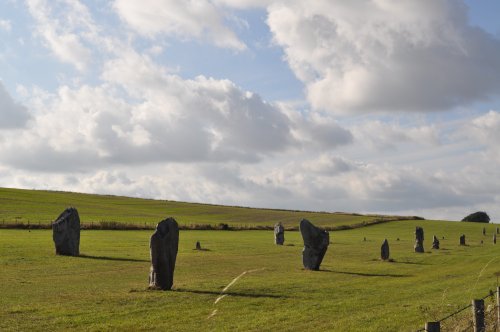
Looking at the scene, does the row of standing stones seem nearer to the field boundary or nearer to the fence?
the fence

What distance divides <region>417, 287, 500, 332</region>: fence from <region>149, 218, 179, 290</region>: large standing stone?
1220 centimetres

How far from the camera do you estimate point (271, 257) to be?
45125mm

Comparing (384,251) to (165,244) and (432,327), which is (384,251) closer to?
(165,244)

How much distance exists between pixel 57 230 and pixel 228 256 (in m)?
11.3

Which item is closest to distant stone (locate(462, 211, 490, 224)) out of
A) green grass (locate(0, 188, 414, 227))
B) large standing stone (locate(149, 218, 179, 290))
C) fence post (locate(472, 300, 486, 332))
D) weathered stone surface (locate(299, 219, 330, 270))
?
green grass (locate(0, 188, 414, 227))

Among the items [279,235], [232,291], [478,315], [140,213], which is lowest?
[232,291]

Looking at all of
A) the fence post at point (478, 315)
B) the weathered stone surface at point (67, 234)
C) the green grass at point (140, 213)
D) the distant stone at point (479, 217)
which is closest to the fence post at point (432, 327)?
the fence post at point (478, 315)

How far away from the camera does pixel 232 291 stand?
27734 mm

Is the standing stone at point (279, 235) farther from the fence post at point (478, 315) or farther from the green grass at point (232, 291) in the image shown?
the fence post at point (478, 315)

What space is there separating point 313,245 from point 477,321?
79.2 ft

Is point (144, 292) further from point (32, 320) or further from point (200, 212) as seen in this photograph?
point (200, 212)

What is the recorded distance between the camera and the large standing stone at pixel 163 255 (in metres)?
27.6

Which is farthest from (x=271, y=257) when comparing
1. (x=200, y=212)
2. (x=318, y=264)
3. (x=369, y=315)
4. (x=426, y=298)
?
(x=200, y=212)

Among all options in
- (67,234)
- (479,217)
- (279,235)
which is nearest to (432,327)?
(67,234)
